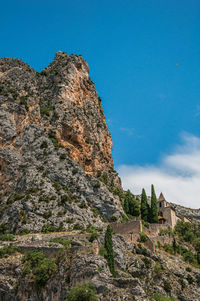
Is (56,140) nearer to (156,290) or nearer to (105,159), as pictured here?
(105,159)

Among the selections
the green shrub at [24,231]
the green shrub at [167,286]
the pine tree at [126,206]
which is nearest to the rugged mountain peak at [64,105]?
the pine tree at [126,206]

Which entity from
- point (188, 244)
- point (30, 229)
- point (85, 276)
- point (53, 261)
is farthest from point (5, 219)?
point (188, 244)

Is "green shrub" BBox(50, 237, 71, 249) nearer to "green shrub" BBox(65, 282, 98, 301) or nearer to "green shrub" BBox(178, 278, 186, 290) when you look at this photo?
"green shrub" BBox(65, 282, 98, 301)

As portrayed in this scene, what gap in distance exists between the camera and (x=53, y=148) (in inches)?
2517

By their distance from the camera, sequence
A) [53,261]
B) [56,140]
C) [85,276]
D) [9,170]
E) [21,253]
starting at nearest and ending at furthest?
[85,276]
[53,261]
[21,253]
[9,170]
[56,140]

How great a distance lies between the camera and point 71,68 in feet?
266

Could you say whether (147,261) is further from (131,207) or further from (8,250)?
(131,207)

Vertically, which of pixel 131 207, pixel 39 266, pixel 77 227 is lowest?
pixel 39 266

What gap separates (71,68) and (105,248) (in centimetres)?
5602

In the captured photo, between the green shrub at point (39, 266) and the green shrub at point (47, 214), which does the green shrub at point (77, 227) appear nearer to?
the green shrub at point (47, 214)

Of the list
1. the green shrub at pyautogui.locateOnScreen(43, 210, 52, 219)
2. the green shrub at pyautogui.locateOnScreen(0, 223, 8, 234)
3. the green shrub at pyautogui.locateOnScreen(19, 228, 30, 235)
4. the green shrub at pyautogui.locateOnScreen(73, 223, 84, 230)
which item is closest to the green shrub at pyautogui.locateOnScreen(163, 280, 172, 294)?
the green shrub at pyautogui.locateOnScreen(73, 223, 84, 230)

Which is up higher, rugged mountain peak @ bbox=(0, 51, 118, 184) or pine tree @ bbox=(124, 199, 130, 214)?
rugged mountain peak @ bbox=(0, 51, 118, 184)

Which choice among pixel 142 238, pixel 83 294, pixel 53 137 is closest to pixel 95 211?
pixel 142 238

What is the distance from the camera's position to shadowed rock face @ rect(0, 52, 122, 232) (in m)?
53.2
